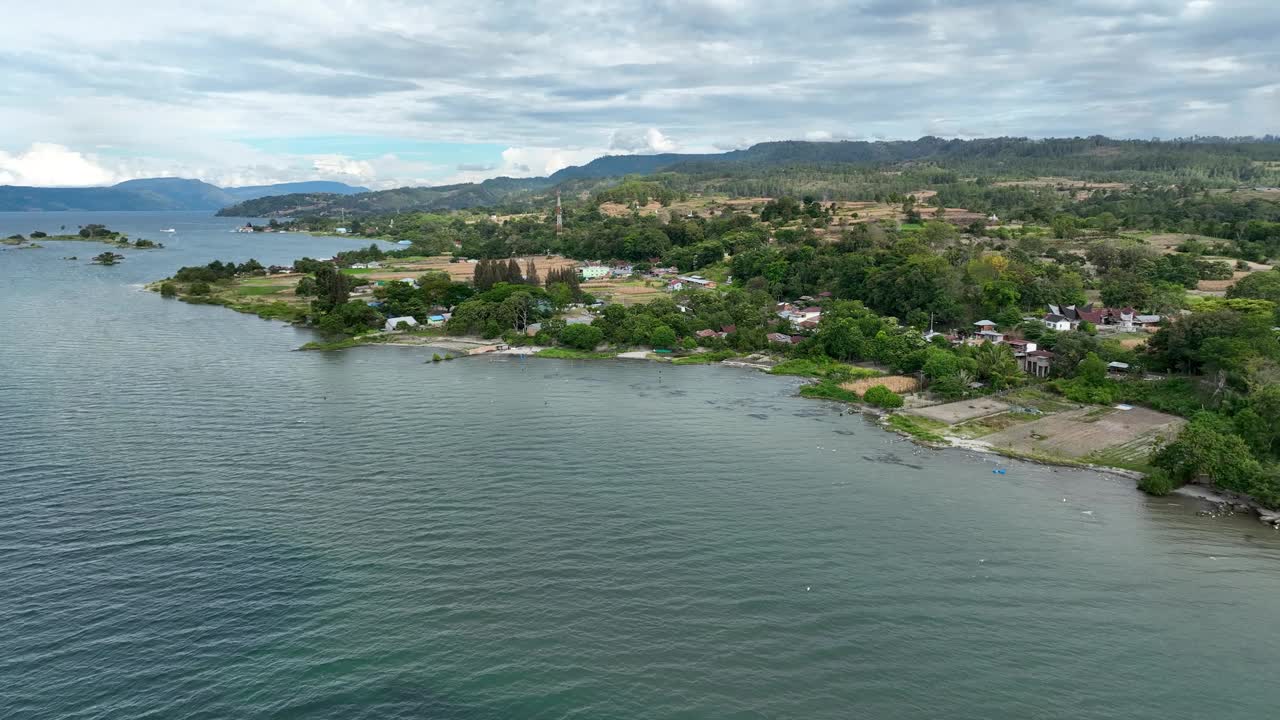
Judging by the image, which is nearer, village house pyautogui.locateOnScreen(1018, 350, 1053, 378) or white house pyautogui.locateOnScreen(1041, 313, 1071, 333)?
village house pyautogui.locateOnScreen(1018, 350, 1053, 378)

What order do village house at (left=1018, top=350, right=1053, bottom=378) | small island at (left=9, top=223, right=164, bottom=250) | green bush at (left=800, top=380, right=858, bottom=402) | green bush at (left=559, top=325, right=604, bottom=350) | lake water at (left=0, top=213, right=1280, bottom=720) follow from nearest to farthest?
lake water at (left=0, top=213, right=1280, bottom=720) < green bush at (left=800, top=380, right=858, bottom=402) < village house at (left=1018, top=350, right=1053, bottom=378) < green bush at (left=559, top=325, right=604, bottom=350) < small island at (left=9, top=223, right=164, bottom=250)

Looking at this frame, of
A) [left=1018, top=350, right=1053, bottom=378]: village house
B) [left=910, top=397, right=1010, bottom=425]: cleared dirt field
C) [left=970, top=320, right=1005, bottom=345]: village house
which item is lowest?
→ [left=910, top=397, right=1010, bottom=425]: cleared dirt field

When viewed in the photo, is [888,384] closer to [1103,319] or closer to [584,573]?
[1103,319]

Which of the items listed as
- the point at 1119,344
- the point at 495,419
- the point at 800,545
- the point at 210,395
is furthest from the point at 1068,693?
the point at 210,395

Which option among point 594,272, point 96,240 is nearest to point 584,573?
point 594,272

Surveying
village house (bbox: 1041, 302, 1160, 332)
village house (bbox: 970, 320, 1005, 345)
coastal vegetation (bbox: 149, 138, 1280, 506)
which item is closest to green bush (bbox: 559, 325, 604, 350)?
coastal vegetation (bbox: 149, 138, 1280, 506)

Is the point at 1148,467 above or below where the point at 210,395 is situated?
below

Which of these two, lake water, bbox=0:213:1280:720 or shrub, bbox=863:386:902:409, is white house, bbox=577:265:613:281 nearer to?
shrub, bbox=863:386:902:409

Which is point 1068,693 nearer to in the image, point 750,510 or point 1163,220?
point 750,510
